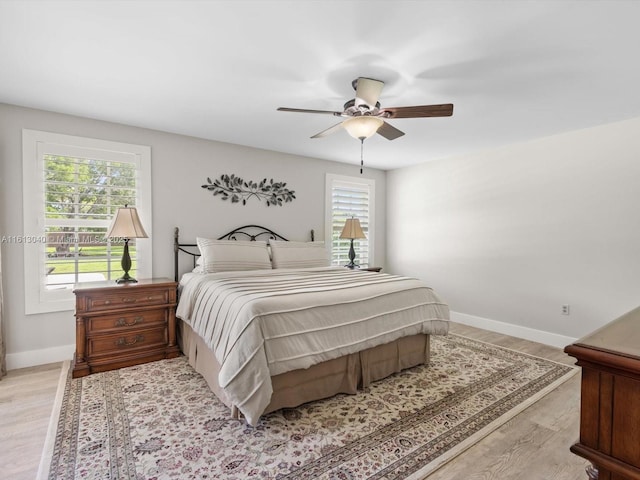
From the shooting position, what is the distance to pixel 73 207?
324 cm

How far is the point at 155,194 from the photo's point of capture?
3.68 metres

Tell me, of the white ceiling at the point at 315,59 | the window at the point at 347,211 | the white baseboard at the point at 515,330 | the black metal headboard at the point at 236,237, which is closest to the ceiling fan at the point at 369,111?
the white ceiling at the point at 315,59

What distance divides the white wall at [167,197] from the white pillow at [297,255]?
1.67 feet

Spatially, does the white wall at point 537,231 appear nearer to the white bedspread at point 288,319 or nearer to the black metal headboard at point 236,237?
the white bedspread at point 288,319

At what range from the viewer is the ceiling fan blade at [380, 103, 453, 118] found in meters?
2.20

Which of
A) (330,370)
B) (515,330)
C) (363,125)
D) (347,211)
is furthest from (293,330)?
(347,211)

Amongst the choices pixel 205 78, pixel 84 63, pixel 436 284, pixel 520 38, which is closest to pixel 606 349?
pixel 520 38

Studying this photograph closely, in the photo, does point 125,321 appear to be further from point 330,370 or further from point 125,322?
point 330,370

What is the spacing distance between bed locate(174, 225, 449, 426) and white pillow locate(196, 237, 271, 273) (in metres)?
0.01

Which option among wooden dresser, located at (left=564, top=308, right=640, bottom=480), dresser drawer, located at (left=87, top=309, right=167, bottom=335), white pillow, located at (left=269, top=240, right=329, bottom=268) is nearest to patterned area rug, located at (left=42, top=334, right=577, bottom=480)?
dresser drawer, located at (left=87, top=309, right=167, bottom=335)

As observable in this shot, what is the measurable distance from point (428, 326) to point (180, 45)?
2819mm

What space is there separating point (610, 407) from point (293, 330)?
167cm

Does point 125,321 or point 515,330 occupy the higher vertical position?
point 125,321

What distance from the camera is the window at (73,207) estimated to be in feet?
10.1
